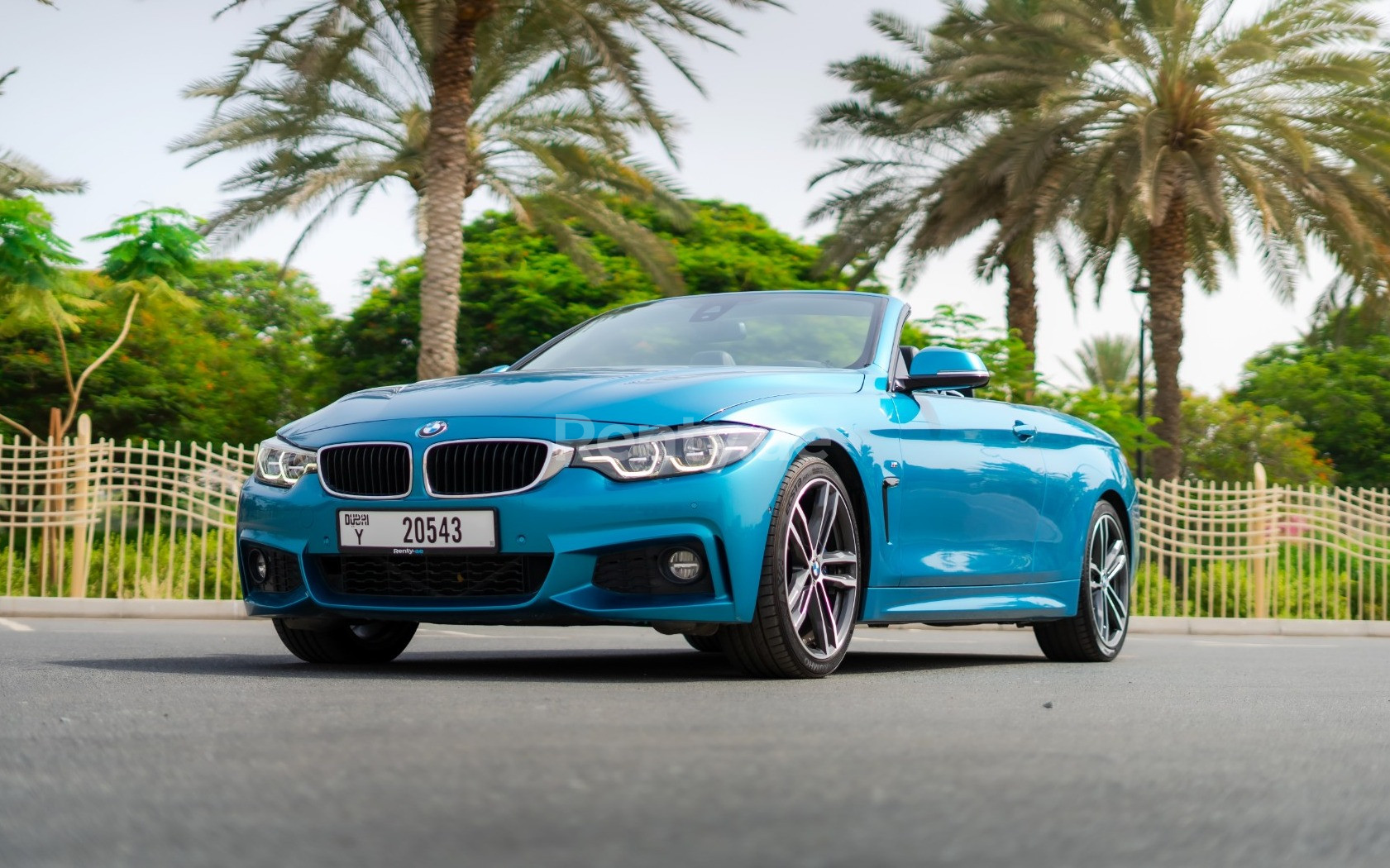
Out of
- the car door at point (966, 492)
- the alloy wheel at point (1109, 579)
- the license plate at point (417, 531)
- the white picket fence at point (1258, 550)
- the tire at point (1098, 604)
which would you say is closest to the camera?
the license plate at point (417, 531)

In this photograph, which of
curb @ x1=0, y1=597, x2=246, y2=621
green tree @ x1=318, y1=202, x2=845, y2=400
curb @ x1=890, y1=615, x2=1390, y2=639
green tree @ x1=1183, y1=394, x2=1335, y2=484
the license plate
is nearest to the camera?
the license plate

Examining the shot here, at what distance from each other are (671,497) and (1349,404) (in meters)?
55.0

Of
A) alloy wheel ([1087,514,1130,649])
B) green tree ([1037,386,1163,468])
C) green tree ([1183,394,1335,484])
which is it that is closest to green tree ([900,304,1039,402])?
green tree ([1037,386,1163,468])

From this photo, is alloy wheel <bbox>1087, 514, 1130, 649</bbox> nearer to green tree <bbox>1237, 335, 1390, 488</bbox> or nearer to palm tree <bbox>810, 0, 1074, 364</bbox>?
palm tree <bbox>810, 0, 1074, 364</bbox>

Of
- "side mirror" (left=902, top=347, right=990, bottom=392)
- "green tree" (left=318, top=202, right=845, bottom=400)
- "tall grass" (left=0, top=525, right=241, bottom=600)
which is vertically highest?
"green tree" (left=318, top=202, right=845, bottom=400)

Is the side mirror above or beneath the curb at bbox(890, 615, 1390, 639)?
above

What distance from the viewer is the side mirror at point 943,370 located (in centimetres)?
723

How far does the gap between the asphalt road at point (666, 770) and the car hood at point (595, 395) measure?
0.94 meters

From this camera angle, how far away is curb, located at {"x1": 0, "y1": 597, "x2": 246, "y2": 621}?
51.7ft

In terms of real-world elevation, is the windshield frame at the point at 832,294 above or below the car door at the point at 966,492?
above

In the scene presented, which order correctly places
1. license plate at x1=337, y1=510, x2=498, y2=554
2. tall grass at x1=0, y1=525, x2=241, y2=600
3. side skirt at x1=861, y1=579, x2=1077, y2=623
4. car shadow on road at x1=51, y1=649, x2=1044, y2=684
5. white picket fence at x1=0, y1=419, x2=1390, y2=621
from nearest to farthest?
license plate at x1=337, y1=510, x2=498, y2=554 → car shadow on road at x1=51, y1=649, x2=1044, y2=684 → side skirt at x1=861, y1=579, x2=1077, y2=623 → tall grass at x1=0, y1=525, x2=241, y2=600 → white picket fence at x1=0, y1=419, x2=1390, y2=621

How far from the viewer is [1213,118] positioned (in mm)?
24766

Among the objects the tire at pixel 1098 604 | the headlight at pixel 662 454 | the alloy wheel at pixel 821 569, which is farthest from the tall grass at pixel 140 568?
the headlight at pixel 662 454

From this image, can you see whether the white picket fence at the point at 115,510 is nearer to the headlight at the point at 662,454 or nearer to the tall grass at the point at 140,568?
the tall grass at the point at 140,568
